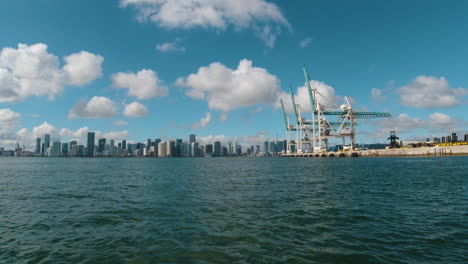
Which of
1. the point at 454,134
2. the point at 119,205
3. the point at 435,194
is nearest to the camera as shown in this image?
the point at 119,205

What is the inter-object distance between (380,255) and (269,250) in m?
3.80

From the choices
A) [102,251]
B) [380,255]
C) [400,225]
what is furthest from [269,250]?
[400,225]

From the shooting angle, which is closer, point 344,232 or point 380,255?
point 380,255

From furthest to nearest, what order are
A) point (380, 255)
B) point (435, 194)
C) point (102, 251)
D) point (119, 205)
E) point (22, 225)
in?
point (435, 194)
point (119, 205)
point (22, 225)
point (102, 251)
point (380, 255)

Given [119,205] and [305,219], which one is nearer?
[305,219]

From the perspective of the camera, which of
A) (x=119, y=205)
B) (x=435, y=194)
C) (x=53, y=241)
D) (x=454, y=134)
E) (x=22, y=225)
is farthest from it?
(x=454, y=134)

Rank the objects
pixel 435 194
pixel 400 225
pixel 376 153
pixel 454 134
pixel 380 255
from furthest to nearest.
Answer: pixel 454 134, pixel 376 153, pixel 435 194, pixel 400 225, pixel 380 255

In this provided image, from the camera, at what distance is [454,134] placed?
14862 cm

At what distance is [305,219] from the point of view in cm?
1409

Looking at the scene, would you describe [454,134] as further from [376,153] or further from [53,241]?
[53,241]

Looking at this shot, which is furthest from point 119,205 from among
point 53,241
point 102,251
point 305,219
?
point 305,219

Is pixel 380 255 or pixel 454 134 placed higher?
pixel 454 134

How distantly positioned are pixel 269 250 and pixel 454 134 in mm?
185446

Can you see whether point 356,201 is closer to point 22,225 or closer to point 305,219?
point 305,219
